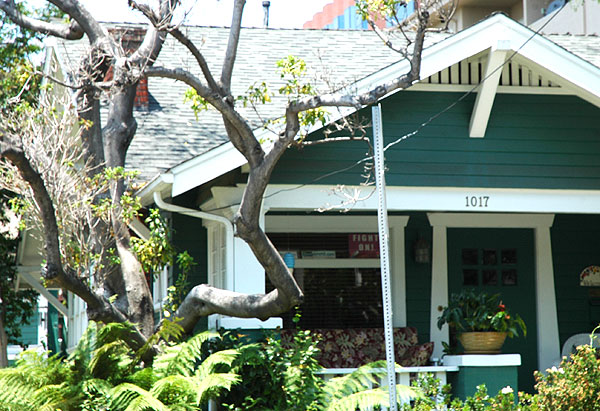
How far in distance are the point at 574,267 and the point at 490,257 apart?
1.18 metres

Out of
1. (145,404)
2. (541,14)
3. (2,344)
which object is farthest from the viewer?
(541,14)

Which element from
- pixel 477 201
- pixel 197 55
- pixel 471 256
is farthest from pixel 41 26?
pixel 471 256

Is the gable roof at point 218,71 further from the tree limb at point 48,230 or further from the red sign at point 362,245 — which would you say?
the red sign at point 362,245

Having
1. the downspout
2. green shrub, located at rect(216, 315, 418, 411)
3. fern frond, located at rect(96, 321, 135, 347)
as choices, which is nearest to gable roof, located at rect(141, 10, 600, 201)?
the downspout

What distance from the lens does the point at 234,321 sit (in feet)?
30.3

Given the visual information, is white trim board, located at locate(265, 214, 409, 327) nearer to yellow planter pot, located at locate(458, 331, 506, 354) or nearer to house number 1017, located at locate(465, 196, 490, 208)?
house number 1017, located at locate(465, 196, 490, 208)

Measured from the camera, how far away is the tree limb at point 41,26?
10.2 meters

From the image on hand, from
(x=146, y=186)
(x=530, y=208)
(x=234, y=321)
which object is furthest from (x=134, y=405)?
(x=530, y=208)

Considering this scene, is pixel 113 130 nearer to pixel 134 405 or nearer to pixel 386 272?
pixel 134 405

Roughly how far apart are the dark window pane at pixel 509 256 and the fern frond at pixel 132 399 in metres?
6.47

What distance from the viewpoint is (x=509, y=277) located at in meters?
12.5

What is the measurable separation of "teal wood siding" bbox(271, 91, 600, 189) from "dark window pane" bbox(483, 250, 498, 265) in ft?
8.39

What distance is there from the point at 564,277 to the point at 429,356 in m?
2.58

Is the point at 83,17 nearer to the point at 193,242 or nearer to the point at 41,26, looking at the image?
the point at 41,26
